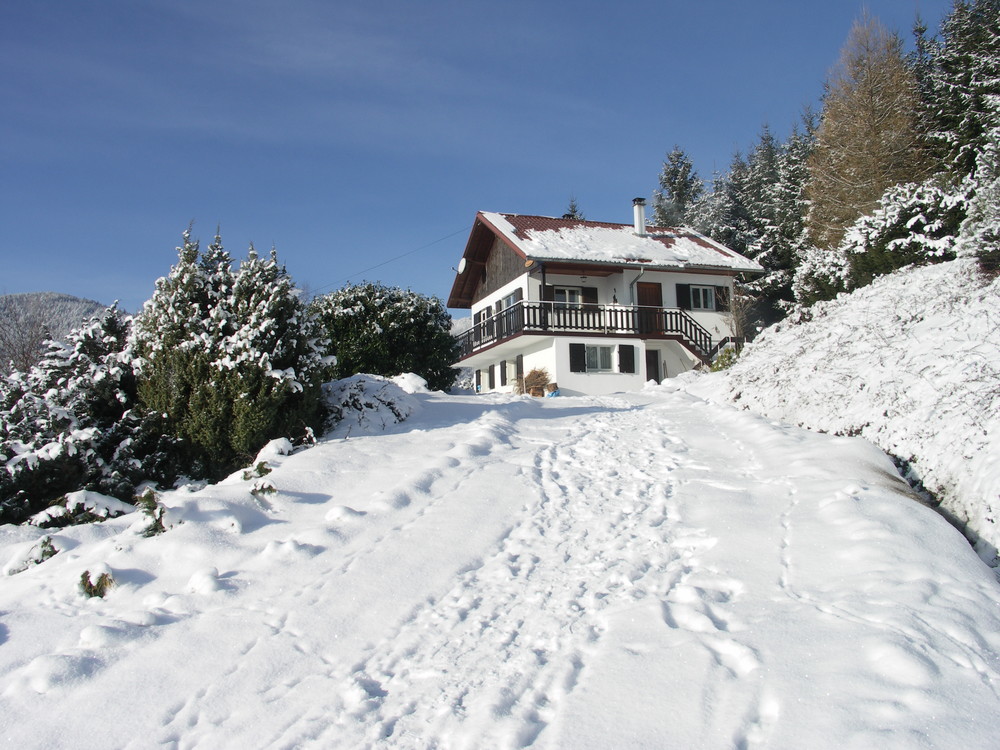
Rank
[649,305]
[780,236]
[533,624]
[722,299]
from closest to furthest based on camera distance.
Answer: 1. [533,624]
2. [649,305]
3. [722,299]
4. [780,236]

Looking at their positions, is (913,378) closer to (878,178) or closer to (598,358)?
(598,358)

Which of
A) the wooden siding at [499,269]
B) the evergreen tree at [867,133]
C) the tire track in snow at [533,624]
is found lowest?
the tire track in snow at [533,624]

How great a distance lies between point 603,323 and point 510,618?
21.3 meters

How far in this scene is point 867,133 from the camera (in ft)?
87.7

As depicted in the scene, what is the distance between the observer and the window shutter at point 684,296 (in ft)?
91.4

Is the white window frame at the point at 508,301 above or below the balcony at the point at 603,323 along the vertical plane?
above

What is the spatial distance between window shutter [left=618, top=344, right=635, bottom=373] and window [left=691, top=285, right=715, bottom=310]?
394cm

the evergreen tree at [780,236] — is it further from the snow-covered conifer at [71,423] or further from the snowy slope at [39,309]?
the snow-covered conifer at [71,423]

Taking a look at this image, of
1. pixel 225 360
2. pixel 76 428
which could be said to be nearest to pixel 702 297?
pixel 225 360

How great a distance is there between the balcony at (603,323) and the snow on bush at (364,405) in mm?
14076

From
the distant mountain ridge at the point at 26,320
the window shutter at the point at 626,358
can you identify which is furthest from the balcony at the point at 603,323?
the distant mountain ridge at the point at 26,320

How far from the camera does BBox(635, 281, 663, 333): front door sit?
1022 inches

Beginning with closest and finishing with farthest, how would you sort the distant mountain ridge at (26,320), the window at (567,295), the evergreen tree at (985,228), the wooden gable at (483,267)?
the evergreen tree at (985,228)
the distant mountain ridge at (26,320)
the window at (567,295)
the wooden gable at (483,267)

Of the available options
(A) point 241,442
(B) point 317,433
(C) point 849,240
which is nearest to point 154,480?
(A) point 241,442
